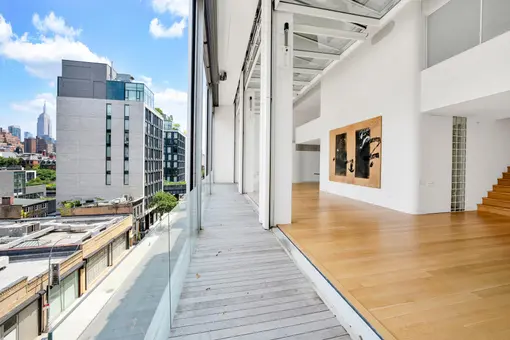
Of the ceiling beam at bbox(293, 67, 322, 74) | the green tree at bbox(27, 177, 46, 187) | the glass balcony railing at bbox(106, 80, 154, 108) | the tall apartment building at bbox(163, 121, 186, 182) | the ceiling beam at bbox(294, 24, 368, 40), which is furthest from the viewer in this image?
the ceiling beam at bbox(293, 67, 322, 74)

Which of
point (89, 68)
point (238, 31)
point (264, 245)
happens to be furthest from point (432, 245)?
point (238, 31)

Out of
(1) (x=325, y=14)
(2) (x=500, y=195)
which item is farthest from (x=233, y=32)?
(2) (x=500, y=195)

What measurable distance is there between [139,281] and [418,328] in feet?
5.52

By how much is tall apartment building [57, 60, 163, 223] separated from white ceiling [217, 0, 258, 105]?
12.3ft

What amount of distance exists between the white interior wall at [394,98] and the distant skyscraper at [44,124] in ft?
18.7

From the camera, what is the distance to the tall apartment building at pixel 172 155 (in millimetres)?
2326

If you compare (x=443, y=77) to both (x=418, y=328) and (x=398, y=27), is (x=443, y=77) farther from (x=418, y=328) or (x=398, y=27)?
(x=418, y=328)

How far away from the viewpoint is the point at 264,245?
10.5ft

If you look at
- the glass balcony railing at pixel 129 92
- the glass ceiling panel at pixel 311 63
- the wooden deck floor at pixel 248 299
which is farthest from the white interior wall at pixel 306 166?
the glass balcony railing at pixel 129 92

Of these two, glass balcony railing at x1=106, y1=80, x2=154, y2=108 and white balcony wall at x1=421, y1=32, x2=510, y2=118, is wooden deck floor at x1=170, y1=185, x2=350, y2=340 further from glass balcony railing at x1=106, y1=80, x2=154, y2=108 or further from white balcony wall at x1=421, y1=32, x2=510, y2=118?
white balcony wall at x1=421, y1=32, x2=510, y2=118

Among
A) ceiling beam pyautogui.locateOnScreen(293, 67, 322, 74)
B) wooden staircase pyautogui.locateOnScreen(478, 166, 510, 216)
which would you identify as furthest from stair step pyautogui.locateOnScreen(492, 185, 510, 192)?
ceiling beam pyautogui.locateOnScreen(293, 67, 322, 74)

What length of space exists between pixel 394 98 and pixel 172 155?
513 centimetres

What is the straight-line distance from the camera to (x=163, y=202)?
6.37 ft

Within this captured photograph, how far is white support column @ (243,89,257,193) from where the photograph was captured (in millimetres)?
8207
